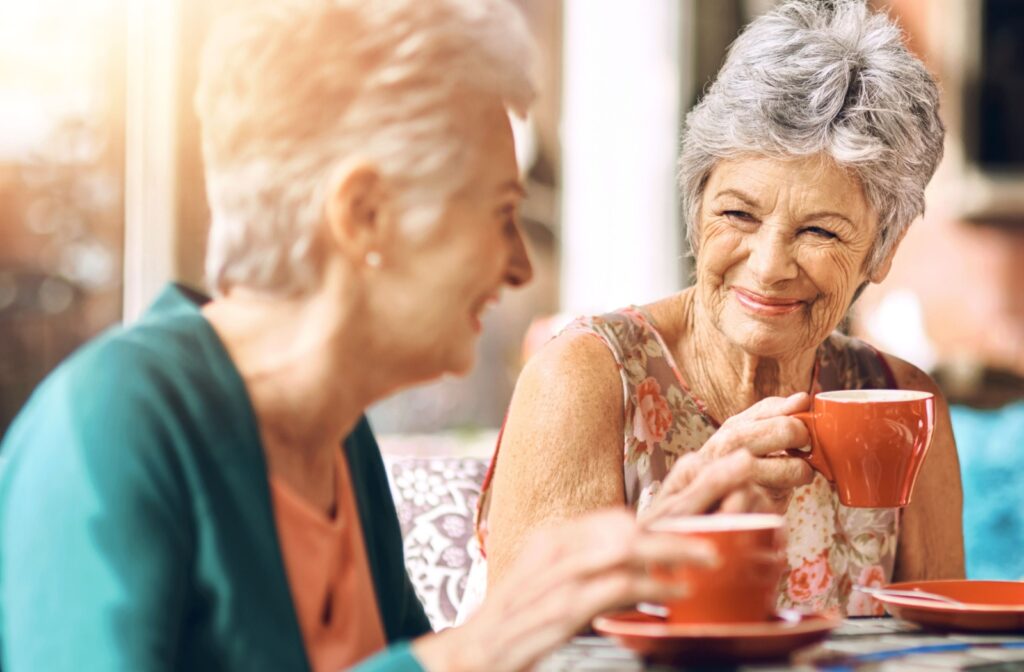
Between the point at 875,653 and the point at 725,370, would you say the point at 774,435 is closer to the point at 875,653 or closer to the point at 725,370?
the point at 875,653

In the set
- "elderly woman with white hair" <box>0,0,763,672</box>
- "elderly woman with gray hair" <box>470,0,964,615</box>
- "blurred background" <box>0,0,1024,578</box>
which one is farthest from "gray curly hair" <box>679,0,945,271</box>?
"blurred background" <box>0,0,1024,578</box>

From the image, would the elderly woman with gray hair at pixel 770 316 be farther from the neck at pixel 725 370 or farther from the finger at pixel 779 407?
the finger at pixel 779 407

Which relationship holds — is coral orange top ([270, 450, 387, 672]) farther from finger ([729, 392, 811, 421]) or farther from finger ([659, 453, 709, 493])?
finger ([729, 392, 811, 421])

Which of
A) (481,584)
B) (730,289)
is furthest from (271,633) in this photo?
Answer: (730,289)

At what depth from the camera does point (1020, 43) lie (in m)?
5.25

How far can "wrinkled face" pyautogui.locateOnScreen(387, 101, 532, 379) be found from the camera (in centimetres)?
90

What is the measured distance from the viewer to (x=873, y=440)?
1208mm

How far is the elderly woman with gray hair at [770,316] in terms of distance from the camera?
155 centimetres

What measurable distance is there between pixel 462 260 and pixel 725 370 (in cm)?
89

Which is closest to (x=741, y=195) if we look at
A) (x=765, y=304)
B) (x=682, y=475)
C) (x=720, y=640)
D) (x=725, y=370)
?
(x=765, y=304)

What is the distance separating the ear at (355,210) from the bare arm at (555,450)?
0.67 m

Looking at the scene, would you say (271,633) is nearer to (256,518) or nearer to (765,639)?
(256,518)

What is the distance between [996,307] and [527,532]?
4334 mm

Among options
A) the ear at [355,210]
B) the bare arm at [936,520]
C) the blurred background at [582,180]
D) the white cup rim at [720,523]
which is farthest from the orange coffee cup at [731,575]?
the blurred background at [582,180]
